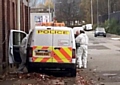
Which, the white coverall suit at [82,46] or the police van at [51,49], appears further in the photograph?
the white coverall suit at [82,46]

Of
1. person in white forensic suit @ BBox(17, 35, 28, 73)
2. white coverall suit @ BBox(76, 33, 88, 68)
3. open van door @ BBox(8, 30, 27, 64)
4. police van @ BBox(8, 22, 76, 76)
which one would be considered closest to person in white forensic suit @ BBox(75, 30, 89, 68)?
white coverall suit @ BBox(76, 33, 88, 68)

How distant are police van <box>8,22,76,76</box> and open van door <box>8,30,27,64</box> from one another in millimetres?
1665

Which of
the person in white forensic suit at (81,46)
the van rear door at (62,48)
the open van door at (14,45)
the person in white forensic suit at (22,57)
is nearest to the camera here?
the van rear door at (62,48)

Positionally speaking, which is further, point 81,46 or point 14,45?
point 81,46

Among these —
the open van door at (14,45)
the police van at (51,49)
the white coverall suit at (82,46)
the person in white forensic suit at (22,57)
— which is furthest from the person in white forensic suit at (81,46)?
the police van at (51,49)

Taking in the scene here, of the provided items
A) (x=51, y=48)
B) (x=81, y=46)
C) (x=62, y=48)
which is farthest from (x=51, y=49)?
(x=81, y=46)

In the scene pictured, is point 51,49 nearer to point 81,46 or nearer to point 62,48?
point 62,48

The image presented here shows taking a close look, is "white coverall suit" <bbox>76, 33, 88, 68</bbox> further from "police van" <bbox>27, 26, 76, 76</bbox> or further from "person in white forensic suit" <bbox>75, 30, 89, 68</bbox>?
"police van" <bbox>27, 26, 76, 76</bbox>

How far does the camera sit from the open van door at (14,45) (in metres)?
15.7

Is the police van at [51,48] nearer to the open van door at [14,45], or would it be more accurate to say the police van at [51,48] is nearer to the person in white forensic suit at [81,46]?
the open van door at [14,45]

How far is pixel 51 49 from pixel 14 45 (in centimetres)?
268

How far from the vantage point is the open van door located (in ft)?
51.4

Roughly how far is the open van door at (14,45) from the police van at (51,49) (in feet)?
5.46

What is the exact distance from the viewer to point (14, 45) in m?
16.3
